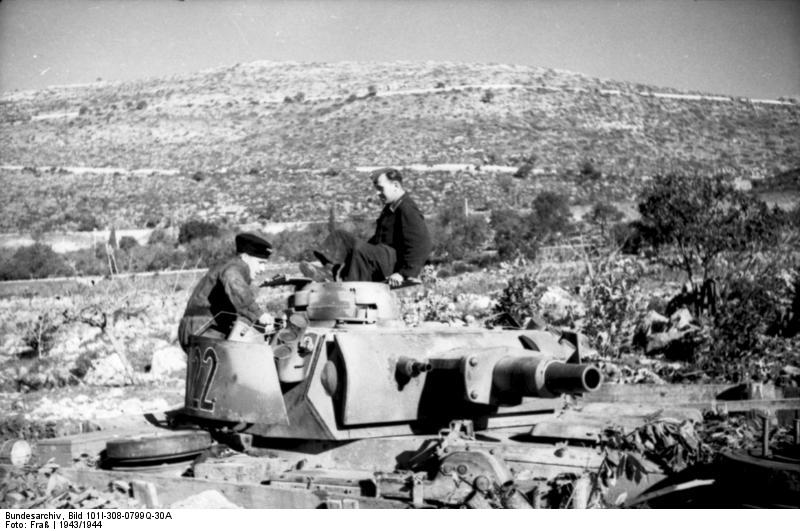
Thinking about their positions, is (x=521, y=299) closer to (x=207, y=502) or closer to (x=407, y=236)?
(x=407, y=236)

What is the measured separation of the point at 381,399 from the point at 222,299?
6.78 ft

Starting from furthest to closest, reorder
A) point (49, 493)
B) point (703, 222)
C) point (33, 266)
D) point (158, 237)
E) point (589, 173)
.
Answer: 1. point (589, 173)
2. point (158, 237)
3. point (33, 266)
4. point (703, 222)
5. point (49, 493)

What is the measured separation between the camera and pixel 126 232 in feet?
130

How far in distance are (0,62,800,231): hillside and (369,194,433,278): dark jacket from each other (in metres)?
27.2

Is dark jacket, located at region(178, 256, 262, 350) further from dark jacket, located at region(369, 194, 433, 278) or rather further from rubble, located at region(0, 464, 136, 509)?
rubble, located at region(0, 464, 136, 509)

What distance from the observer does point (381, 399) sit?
8.46m

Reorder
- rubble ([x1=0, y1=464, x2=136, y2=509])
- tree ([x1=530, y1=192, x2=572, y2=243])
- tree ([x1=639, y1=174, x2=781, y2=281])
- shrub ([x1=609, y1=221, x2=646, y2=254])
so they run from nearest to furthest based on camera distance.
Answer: rubble ([x1=0, y1=464, x2=136, y2=509])
tree ([x1=639, y1=174, x2=781, y2=281])
shrub ([x1=609, y1=221, x2=646, y2=254])
tree ([x1=530, y1=192, x2=572, y2=243])

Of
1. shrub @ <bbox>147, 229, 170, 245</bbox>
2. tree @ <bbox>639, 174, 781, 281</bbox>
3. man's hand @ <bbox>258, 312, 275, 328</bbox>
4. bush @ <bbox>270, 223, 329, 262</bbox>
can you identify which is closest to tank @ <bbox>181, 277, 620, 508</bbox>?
man's hand @ <bbox>258, 312, 275, 328</bbox>

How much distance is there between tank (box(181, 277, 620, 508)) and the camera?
307 inches

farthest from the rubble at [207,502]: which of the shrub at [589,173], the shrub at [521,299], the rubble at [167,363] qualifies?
the shrub at [589,173]

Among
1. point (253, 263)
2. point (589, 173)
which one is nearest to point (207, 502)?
point (253, 263)

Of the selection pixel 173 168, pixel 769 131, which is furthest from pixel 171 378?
pixel 769 131

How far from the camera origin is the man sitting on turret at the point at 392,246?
31.5ft

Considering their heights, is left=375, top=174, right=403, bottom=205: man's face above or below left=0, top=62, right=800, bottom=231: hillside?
below
